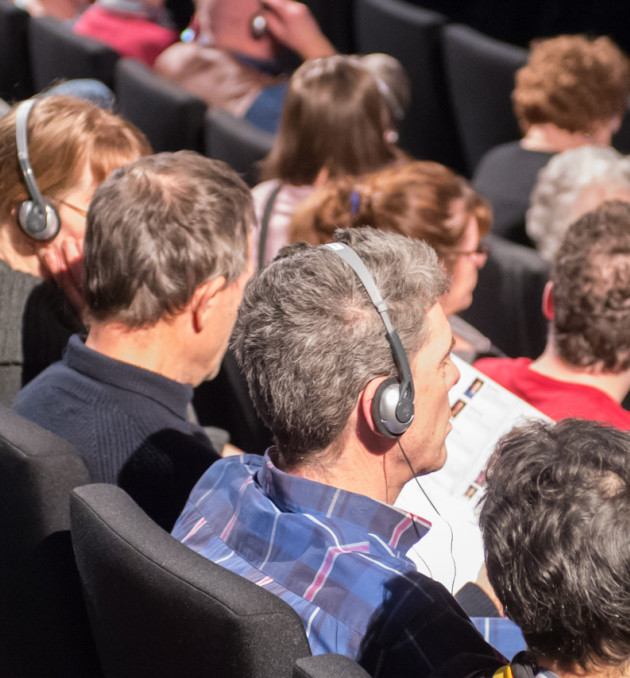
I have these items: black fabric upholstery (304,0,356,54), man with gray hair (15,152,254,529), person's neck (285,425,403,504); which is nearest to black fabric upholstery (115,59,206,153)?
man with gray hair (15,152,254,529)

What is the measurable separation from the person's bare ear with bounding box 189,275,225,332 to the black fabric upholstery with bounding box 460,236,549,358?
3.40 feet

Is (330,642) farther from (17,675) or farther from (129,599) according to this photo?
(17,675)

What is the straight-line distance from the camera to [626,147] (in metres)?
3.69

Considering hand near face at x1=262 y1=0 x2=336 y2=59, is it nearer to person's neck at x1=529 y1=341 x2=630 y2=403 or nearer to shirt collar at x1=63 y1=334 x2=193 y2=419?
person's neck at x1=529 y1=341 x2=630 y2=403

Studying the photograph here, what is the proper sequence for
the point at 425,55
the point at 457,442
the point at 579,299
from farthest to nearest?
the point at 425,55, the point at 579,299, the point at 457,442

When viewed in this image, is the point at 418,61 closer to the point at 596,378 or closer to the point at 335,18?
the point at 335,18

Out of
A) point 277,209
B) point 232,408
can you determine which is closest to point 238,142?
point 277,209

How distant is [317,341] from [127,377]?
1.64 ft

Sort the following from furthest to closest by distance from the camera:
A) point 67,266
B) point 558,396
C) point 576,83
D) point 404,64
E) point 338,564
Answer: point 404,64
point 576,83
point 67,266
point 558,396
point 338,564

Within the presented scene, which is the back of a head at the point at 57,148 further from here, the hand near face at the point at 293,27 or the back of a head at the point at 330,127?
the hand near face at the point at 293,27

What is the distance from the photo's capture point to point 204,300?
1616 millimetres

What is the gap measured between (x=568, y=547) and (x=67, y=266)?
4.34 ft

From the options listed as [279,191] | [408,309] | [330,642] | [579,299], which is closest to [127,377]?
[408,309]

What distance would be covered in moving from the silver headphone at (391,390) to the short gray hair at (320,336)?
1 centimetres
